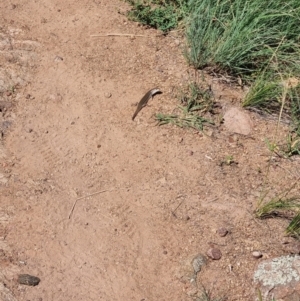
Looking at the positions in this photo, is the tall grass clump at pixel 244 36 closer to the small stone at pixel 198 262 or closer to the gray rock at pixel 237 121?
the gray rock at pixel 237 121

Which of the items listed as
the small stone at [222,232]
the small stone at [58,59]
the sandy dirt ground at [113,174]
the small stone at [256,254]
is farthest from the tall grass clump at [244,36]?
the small stone at [256,254]

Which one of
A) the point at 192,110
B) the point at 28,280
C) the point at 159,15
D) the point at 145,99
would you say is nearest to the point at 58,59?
the point at 145,99

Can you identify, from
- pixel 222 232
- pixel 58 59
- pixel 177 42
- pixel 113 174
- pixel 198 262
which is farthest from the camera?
pixel 177 42

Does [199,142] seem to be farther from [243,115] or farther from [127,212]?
[127,212]

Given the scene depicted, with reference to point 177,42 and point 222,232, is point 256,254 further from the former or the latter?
point 177,42

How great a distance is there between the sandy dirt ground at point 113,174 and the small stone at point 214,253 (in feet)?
0.08

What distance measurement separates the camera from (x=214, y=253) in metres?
3.38

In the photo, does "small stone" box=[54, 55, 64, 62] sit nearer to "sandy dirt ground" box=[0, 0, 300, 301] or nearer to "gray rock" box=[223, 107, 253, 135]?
"sandy dirt ground" box=[0, 0, 300, 301]

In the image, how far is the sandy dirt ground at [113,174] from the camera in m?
3.28

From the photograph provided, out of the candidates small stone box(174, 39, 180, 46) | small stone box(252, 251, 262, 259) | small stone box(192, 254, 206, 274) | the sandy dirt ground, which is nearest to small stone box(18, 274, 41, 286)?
the sandy dirt ground

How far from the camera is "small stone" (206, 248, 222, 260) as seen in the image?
3371 millimetres

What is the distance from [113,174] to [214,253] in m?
0.73

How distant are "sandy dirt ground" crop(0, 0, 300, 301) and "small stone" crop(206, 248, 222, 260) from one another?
25 millimetres

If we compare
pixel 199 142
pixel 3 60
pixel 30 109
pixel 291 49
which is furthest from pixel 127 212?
pixel 291 49
